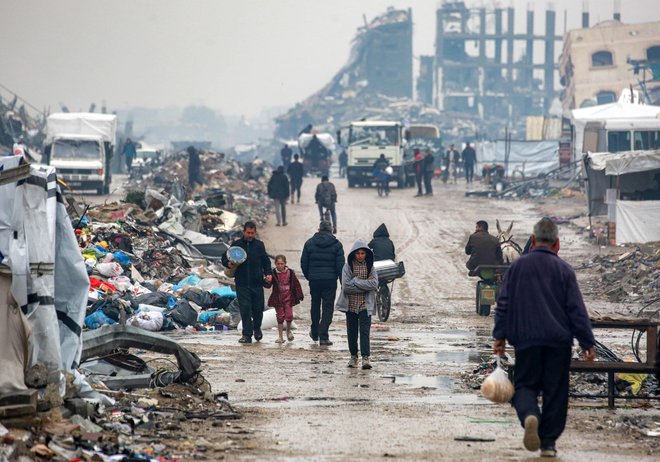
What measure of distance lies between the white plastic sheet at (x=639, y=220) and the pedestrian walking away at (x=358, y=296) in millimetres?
15337

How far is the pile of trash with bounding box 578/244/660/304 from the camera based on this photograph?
2127cm

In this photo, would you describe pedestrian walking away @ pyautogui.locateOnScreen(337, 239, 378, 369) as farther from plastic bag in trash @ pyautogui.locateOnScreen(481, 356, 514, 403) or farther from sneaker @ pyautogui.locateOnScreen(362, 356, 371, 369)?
plastic bag in trash @ pyautogui.locateOnScreen(481, 356, 514, 403)

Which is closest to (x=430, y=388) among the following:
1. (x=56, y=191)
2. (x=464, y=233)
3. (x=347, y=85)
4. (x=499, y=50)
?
(x=56, y=191)

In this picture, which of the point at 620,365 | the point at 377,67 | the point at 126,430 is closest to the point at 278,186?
the point at 620,365

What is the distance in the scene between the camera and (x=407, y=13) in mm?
115562

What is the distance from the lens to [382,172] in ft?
143

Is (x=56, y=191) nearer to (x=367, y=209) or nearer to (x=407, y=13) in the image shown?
(x=367, y=209)

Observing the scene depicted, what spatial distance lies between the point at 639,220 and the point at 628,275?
4.78m

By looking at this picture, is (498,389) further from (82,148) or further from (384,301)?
(82,148)

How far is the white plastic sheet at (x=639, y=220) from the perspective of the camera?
88.2ft

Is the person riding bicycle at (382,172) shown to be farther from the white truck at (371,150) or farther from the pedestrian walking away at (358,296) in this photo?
the pedestrian walking away at (358,296)

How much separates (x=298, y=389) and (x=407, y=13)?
351ft

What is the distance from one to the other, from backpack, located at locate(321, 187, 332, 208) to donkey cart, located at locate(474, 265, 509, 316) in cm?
1247

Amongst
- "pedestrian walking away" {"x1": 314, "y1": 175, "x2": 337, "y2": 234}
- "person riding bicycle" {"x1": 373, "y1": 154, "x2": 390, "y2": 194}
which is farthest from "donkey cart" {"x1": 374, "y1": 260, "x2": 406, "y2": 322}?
"person riding bicycle" {"x1": 373, "y1": 154, "x2": 390, "y2": 194}
